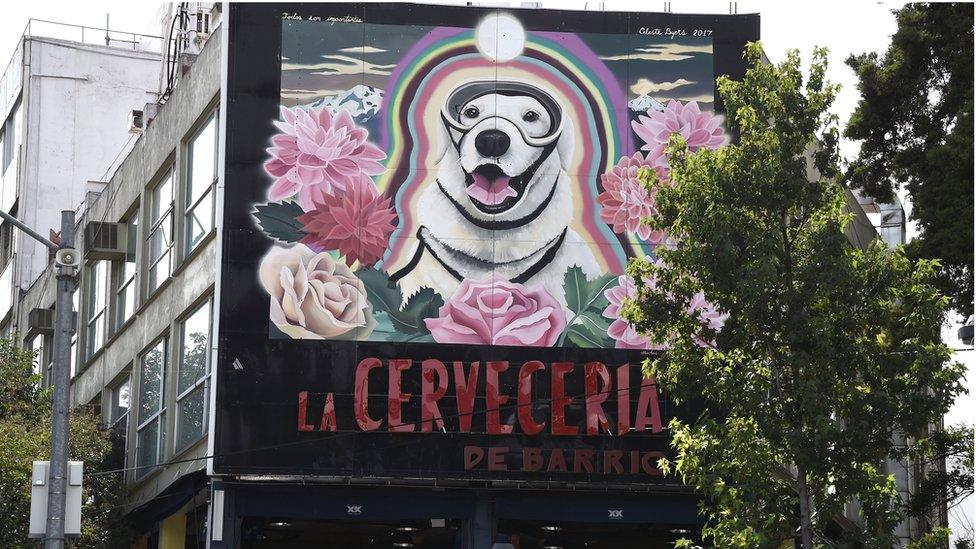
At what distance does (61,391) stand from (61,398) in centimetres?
13

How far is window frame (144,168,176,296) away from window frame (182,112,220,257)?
1.79 ft

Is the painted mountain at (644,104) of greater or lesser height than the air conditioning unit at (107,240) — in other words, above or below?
above

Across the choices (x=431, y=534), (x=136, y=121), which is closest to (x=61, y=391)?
(x=431, y=534)

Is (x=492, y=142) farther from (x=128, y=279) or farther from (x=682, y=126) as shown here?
(x=128, y=279)

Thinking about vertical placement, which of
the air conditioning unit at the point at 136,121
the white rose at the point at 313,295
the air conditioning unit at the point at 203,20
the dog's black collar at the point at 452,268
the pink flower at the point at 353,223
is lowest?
the white rose at the point at 313,295

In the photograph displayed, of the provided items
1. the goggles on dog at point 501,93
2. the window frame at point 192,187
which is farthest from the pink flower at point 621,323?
the window frame at point 192,187

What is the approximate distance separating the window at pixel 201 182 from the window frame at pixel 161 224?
2.41 feet

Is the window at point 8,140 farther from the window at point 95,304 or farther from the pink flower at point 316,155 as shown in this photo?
the pink flower at point 316,155

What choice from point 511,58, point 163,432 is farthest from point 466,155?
point 163,432

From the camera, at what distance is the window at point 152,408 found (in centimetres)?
3378

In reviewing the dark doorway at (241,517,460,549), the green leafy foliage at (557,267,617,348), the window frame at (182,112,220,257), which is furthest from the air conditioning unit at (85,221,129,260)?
the green leafy foliage at (557,267,617,348)

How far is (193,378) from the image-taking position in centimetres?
3164

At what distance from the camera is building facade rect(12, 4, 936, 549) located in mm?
29609

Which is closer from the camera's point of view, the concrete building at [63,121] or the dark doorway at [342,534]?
the dark doorway at [342,534]
